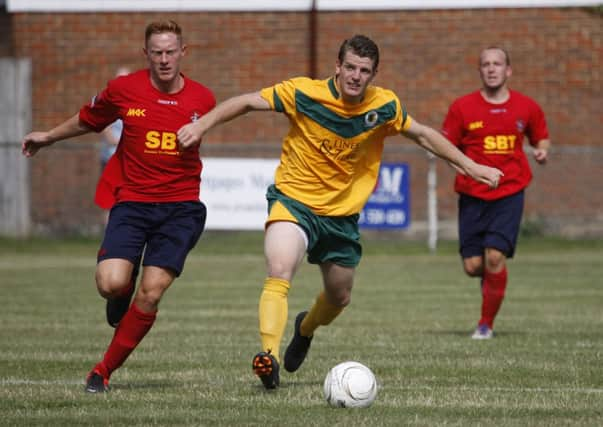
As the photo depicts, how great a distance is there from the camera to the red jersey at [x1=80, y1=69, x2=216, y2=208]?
7.95 meters

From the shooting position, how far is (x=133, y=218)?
7.88m

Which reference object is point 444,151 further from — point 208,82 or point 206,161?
point 208,82

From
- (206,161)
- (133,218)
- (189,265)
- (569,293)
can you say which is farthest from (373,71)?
(206,161)

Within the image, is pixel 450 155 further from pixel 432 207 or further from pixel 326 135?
pixel 432 207

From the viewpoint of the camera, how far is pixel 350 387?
690 centimetres

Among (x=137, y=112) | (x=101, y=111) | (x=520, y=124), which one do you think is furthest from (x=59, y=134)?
(x=520, y=124)

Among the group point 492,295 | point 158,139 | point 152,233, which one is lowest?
point 492,295

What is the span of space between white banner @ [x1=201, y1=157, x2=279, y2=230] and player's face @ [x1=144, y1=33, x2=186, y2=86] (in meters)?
12.9

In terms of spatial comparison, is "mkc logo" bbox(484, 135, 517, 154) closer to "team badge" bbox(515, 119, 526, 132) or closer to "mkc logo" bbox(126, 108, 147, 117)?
"team badge" bbox(515, 119, 526, 132)

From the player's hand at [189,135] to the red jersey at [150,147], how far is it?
0.48 m

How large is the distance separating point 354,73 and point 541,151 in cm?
390

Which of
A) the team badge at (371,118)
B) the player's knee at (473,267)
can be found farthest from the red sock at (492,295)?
the team badge at (371,118)

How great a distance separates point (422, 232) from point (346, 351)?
43.4 feet

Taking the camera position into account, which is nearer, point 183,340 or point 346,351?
point 346,351
